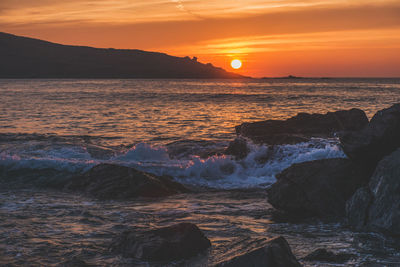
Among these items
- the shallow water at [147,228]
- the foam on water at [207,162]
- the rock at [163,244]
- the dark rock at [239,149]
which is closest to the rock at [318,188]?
the shallow water at [147,228]

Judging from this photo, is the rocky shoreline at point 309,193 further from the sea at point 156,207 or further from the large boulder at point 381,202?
A: the sea at point 156,207

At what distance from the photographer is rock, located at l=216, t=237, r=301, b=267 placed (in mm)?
5098

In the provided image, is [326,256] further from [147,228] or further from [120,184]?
[120,184]

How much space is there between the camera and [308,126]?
1892cm

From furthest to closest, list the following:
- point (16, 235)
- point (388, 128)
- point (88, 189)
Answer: point (88, 189) → point (388, 128) → point (16, 235)

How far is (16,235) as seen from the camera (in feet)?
24.1

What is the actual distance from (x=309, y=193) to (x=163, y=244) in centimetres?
366

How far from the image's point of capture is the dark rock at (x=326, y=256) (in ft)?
19.9

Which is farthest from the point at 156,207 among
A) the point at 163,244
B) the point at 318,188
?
the point at 318,188

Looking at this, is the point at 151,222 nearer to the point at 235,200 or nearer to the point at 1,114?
the point at 235,200

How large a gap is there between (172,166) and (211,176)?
1377mm

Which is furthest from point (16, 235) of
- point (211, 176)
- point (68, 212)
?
point (211, 176)

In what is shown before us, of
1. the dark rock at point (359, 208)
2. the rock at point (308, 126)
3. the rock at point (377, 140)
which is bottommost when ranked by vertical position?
the dark rock at point (359, 208)

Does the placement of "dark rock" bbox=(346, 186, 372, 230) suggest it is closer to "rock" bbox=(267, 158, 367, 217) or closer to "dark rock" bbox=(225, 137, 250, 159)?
"rock" bbox=(267, 158, 367, 217)
